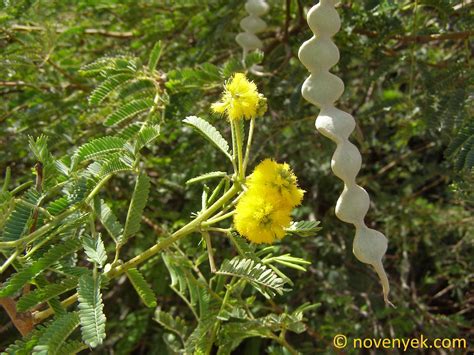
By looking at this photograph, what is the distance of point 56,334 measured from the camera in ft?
3.16

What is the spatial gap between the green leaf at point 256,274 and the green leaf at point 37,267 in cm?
32

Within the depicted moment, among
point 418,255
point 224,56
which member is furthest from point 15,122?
point 418,255

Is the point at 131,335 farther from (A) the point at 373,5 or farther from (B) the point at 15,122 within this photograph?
(A) the point at 373,5

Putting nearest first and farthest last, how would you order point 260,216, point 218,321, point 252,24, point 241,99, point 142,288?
point 260,216 < point 241,99 < point 142,288 < point 218,321 < point 252,24

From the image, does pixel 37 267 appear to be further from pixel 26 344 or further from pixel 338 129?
pixel 338 129

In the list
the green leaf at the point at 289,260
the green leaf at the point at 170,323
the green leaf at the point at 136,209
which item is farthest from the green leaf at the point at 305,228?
the green leaf at the point at 170,323

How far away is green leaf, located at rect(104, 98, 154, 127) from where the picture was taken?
1459 millimetres

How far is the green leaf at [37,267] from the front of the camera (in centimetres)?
100

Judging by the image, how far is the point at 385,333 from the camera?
7.56 ft

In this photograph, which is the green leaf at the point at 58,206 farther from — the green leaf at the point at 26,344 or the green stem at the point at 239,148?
the green stem at the point at 239,148

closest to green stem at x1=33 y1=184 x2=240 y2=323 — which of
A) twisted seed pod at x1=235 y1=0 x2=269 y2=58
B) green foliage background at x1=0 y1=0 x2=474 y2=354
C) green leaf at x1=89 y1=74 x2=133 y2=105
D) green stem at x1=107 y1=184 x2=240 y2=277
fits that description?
green stem at x1=107 y1=184 x2=240 y2=277

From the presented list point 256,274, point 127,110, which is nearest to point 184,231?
point 256,274

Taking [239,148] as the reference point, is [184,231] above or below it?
below

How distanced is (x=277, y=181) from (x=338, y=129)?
0.15 metres
